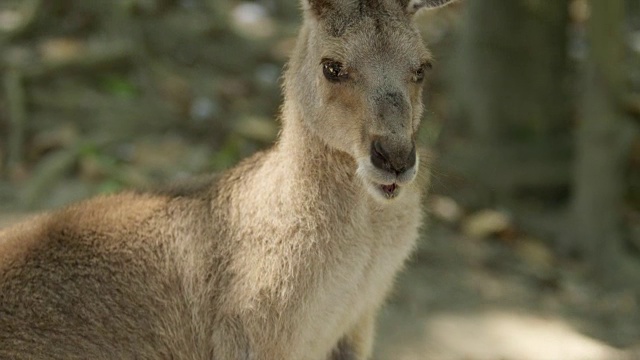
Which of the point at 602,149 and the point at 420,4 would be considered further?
the point at 602,149

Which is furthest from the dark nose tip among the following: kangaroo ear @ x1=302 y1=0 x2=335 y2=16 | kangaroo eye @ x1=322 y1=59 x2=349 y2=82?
kangaroo ear @ x1=302 y1=0 x2=335 y2=16

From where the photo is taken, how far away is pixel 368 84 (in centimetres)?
399

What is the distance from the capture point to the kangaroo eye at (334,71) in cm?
405

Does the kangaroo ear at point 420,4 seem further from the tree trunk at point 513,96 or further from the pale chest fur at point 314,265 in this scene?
the tree trunk at point 513,96

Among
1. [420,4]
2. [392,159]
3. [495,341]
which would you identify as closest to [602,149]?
[495,341]

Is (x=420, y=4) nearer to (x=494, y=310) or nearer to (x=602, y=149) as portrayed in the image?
(x=494, y=310)

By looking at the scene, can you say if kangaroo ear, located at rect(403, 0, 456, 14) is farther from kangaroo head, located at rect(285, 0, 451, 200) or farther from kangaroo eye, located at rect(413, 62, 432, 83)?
kangaroo eye, located at rect(413, 62, 432, 83)

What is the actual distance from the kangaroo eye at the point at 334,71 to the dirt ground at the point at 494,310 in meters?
2.73

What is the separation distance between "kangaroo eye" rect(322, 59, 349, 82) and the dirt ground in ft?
8.95

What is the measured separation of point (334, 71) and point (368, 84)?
0.17m

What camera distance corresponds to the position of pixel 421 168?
4.41 m

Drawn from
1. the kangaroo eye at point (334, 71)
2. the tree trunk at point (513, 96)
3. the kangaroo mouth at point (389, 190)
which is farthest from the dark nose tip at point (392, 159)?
the tree trunk at point (513, 96)

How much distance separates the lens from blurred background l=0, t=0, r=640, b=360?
23.1 ft

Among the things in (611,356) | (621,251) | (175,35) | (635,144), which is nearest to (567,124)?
(635,144)
